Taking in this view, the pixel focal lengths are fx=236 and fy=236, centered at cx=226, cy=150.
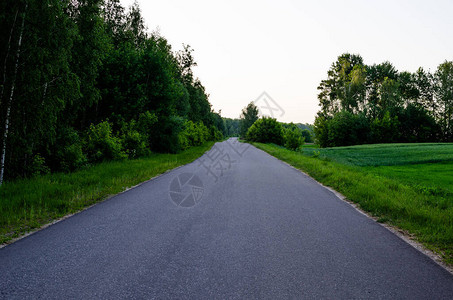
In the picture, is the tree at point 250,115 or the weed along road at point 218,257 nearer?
the weed along road at point 218,257

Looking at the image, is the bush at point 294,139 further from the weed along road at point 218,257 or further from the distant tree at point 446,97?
the distant tree at point 446,97

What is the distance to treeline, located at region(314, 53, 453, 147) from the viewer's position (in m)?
Result: 43.8

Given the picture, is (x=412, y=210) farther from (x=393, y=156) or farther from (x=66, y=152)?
(x=393, y=156)

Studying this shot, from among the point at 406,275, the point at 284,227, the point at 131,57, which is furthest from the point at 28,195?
the point at 131,57

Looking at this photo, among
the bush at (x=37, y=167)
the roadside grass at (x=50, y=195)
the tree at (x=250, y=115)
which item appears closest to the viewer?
the roadside grass at (x=50, y=195)

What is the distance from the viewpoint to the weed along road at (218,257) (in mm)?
2461

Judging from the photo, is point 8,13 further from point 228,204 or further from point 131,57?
point 131,57

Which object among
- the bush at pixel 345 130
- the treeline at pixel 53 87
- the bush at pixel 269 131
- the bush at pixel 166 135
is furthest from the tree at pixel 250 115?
the treeline at pixel 53 87

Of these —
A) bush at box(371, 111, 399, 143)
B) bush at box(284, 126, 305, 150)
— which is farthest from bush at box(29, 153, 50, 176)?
bush at box(371, 111, 399, 143)

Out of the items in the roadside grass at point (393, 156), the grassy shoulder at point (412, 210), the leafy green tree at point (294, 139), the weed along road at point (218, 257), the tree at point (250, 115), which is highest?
the tree at point (250, 115)

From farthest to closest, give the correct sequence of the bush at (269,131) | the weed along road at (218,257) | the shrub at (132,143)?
the bush at (269,131)
the shrub at (132,143)
the weed along road at (218,257)

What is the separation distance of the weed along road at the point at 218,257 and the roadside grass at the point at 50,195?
0.52m

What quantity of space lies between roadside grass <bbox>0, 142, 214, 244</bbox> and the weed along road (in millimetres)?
519

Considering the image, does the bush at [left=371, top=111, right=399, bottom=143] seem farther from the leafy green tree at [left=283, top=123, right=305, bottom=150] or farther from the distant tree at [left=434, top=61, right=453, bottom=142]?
the leafy green tree at [left=283, top=123, right=305, bottom=150]
